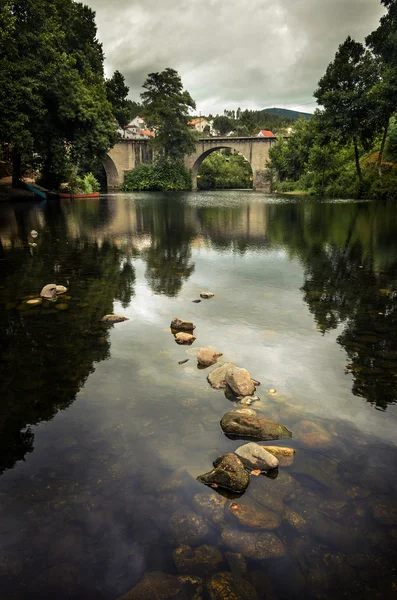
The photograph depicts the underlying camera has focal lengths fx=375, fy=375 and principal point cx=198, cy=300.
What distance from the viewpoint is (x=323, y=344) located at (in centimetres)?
496

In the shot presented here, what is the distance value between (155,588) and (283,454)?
136 cm

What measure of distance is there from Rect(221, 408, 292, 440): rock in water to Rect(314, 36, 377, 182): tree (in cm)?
3816

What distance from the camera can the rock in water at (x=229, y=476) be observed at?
262 cm

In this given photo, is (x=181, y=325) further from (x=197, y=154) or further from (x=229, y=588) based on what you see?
(x=197, y=154)

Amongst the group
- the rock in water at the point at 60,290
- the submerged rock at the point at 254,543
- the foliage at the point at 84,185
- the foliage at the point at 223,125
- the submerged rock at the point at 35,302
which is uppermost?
the foliage at the point at 223,125

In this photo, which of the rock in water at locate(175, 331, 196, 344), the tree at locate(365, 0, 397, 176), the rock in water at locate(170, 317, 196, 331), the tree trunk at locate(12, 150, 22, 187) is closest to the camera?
the rock in water at locate(175, 331, 196, 344)

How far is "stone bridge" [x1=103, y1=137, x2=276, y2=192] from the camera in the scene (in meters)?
73.2

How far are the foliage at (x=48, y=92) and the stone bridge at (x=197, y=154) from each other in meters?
32.6

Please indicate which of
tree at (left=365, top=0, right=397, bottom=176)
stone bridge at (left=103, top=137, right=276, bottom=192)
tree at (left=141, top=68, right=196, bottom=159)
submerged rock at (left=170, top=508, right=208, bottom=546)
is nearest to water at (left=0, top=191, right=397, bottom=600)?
submerged rock at (left=170, top=508, right=208, bottom=546)

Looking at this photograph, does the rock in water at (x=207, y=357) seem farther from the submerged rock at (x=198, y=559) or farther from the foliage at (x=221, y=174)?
the foliage at (x=221, y=174)

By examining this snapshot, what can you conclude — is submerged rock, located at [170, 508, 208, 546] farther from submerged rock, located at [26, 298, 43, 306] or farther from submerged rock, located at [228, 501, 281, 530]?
submerged rock, located at [26, 298, 43, 306]

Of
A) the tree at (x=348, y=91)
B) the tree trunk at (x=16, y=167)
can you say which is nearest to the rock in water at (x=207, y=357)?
the tree trunk at (x=16, y=167)

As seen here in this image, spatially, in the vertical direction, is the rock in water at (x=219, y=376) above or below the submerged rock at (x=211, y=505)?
above

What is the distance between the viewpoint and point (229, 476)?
8.63ft
